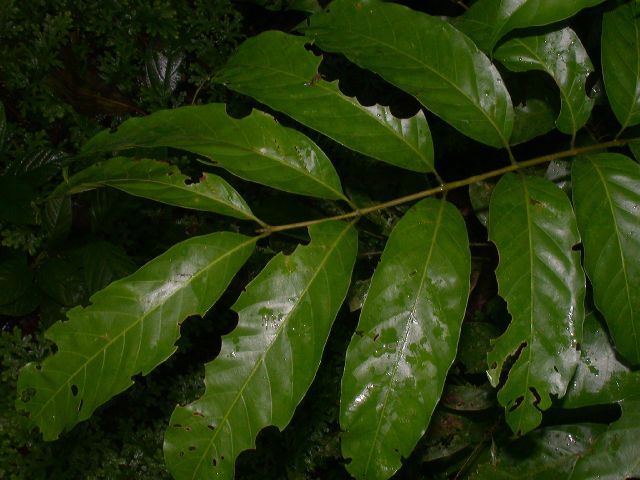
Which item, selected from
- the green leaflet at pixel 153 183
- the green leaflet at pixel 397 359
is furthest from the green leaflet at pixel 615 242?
the green leaflet at pixel 153 183

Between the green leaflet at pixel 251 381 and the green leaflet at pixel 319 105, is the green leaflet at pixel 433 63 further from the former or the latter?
the green leaflet at pixel 251 381

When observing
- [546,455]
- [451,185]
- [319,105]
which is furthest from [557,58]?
[546,455]

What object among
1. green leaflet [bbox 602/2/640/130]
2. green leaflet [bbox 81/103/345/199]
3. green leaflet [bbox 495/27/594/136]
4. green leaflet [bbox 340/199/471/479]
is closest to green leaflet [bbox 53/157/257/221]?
green leaflet [bbox 81/103/345/199]

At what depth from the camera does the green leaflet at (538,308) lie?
1.29m

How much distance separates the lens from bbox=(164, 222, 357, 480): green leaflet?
125 centimetres

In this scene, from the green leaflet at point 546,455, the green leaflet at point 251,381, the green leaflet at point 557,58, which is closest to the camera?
the green leaflet at point 251,381

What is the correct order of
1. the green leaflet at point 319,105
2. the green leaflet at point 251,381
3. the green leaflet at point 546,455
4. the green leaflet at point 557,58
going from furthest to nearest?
1. the green leaflet at point 546,455
2. the green leaflet at point 557,58
3. the green leaflet at point 319,105
4. the green leaflet at point 251,381

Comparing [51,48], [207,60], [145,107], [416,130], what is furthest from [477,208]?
[51,48]

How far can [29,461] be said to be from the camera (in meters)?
2.28

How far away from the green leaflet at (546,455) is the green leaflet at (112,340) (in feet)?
3.99

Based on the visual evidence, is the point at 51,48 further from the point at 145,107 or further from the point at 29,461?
the point at 29,461

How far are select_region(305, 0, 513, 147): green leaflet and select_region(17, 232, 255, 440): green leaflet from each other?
0.64 m

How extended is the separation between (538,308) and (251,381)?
616 mm

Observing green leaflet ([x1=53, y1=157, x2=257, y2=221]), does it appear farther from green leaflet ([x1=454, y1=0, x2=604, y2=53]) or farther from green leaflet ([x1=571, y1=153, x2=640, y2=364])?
green leaflet ([x1=571, y1=153, x2=640, y2=364])
